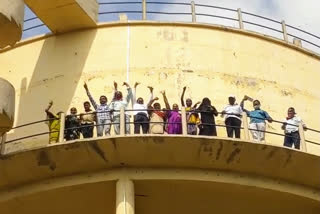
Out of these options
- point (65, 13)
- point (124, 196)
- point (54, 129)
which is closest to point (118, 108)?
point (54, 129)

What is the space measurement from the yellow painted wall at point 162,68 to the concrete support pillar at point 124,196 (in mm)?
2744

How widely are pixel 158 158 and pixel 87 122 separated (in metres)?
1.62

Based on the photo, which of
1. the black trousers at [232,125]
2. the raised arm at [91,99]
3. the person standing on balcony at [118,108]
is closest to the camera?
the person standing on balcony at [118,108]

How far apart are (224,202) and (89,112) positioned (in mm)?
3582

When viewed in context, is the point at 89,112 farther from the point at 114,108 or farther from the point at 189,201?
the point at 189,201

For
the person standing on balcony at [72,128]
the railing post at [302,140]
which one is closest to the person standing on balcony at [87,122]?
the person standing on balcony at [72,128]

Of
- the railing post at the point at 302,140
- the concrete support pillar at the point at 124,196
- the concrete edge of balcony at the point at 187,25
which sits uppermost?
the concrete edge of balcony at the point at 187,25

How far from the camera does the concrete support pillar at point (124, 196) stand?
14109 millimetres

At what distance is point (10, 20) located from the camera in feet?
47.6

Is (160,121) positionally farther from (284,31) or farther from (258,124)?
(284,31)

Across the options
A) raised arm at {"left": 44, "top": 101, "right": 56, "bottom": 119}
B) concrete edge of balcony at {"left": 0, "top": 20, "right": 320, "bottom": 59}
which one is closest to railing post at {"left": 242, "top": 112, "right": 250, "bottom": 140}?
concrete edge of balcony at {"left": 0, "top": 20, "right": 320, "bottom": 59}

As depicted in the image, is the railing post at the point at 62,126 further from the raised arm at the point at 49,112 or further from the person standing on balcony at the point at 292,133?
the person standing on balcony at the point at 292,133

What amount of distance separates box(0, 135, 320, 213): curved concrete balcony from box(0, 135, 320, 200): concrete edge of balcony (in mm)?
19

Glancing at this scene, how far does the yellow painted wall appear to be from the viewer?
55.2 feet
